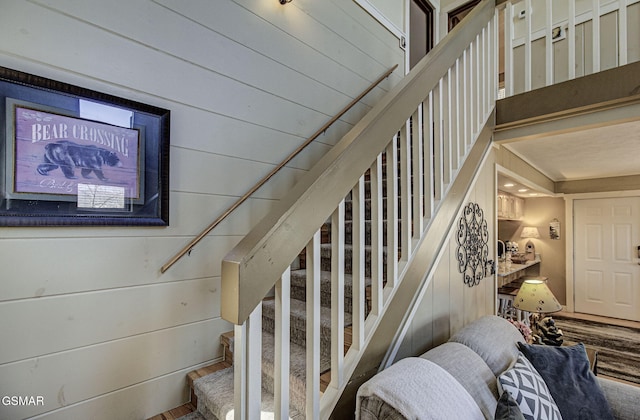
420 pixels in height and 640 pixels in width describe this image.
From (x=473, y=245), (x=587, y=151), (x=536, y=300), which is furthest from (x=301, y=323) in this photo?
(x=587, y=151)

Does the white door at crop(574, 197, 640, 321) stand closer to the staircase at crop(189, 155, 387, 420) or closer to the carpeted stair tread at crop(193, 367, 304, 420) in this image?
the staircase at crop(189, 155, 387, 420)

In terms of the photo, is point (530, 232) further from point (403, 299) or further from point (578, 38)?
point (403, 299)

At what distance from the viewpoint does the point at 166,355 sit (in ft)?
5.33

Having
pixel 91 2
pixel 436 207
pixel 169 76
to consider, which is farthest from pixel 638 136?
pixel 91 2

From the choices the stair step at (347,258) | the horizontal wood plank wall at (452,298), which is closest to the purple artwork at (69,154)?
the stair step at (347,258)

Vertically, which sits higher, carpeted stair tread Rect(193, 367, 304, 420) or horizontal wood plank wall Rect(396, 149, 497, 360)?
horizontal wood plank wall Rect(396, 149, 497, 360)

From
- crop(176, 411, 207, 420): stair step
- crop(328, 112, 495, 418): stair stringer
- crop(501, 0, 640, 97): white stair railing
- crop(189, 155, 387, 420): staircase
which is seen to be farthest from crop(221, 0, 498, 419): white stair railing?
crop(501, 0, 640, 97): white stair railing

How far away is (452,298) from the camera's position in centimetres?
190

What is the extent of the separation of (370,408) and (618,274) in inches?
237

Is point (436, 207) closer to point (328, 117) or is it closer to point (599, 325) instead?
point (328, 117)

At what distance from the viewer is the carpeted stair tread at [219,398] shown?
52.7 inches

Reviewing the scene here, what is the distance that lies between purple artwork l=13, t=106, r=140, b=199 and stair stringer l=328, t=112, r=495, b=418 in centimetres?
128

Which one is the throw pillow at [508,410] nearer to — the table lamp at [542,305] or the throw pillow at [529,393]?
the throw pillow at [529,393]

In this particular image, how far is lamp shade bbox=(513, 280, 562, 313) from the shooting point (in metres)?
2.29
